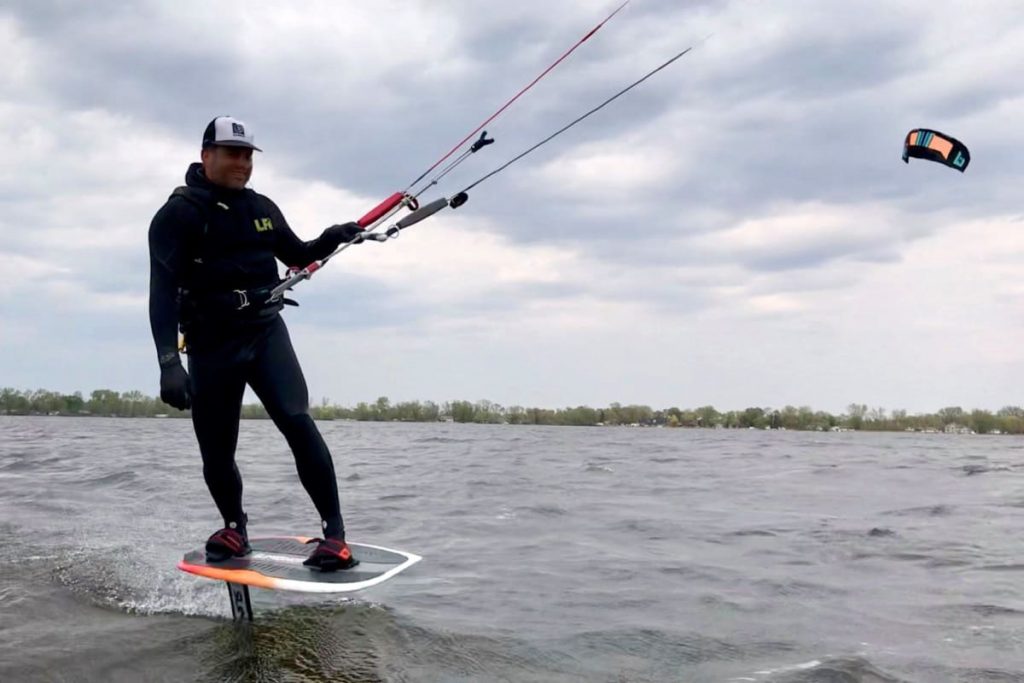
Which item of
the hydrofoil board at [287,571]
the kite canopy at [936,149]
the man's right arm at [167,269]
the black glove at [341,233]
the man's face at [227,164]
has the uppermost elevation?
the kite canopy at [936,149]

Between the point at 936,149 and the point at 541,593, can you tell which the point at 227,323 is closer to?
the point at 541,593

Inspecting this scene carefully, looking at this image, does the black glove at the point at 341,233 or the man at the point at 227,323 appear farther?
the black glove at the point at 341,233

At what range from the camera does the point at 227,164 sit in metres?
5.15

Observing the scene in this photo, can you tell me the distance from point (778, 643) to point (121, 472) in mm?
12696

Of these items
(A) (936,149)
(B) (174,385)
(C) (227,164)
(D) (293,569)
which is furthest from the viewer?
(A) (936,149)

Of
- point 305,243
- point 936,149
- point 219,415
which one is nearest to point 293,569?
point 219,415

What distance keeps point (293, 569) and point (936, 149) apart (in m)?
8.54

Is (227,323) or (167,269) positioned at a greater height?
(167,269)

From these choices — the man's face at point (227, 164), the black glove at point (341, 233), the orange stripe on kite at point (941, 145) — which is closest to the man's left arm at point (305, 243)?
the black glove at point (341, 233)

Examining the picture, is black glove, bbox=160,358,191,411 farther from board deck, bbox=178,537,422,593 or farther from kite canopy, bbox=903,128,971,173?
kite canopy, bbox=903,128,971,173

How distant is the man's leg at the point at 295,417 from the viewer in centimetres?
537

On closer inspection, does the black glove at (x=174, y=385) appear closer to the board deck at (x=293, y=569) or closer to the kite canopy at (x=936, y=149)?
the board deck at (x=293, y=569)

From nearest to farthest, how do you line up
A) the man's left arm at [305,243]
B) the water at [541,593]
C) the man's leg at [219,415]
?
the water at [541,593], the man's leg at [219,415], the man's left arm at [305,243]

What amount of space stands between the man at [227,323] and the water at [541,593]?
0.78m
